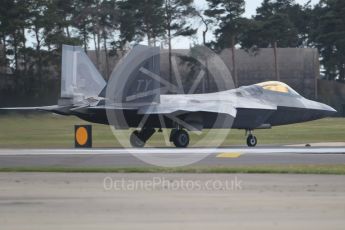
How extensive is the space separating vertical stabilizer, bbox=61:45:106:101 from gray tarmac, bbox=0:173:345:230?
15684 millimetres

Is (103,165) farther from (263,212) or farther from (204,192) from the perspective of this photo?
(263,212)

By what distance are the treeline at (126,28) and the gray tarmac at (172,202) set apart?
1944 inches

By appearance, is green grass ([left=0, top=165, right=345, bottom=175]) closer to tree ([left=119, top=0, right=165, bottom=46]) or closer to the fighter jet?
the fighter jet

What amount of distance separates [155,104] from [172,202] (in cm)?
1786

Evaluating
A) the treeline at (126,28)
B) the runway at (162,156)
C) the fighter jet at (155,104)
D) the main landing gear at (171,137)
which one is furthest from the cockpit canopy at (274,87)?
the treeline at (126,28)

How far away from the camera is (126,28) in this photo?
75.7m

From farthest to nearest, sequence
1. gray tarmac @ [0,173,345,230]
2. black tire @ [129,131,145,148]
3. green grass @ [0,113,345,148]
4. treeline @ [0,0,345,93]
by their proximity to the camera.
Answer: treeline @ [0,0,345,93] < green grass @ [0,113,345,148] < black tire @ [129,131,145,148] < gray tarmac @ [0,173,345,230]

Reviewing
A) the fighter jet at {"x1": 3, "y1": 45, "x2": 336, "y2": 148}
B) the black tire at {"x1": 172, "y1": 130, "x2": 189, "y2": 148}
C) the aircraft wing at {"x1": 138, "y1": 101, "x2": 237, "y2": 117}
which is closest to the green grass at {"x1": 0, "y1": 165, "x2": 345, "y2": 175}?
the fighter jet at {"x1": 3, "y1": 45, "x2": 336, "y2": 148}

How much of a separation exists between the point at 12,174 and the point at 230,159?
6.88m

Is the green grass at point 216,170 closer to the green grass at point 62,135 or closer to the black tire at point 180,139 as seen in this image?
the black tire at point 180,139

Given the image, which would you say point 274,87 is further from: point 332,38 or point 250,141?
point 332,38

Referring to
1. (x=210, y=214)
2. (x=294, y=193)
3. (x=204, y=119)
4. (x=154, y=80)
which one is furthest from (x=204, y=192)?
(x=204, y=119)

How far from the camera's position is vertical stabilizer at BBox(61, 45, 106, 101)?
32562 mm

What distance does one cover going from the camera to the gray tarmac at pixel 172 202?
10.5 metres
